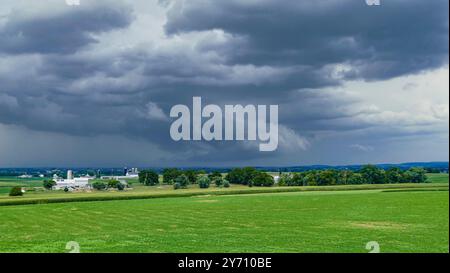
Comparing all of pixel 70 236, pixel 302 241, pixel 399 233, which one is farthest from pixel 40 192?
pixel 399 233

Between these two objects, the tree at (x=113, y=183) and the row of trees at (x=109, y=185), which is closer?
the row of trees at (x=109, y=185)

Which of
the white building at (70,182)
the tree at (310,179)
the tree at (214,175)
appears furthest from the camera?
the tree at (310,179)

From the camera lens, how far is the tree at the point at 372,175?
53656 mm

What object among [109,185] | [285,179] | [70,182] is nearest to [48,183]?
[70,182]

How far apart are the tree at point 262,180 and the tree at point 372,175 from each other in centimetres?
1510

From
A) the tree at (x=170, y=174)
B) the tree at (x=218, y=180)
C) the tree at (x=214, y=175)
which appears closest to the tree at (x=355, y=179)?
the tree at (x=218, y=180)

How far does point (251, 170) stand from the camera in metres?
42.2

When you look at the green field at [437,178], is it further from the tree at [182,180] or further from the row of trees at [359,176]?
the tree at [182,180]

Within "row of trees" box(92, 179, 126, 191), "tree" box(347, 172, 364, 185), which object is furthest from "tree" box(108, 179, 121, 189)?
"tree" box(347, 172, 364, 185)

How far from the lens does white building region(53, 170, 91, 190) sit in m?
32.1

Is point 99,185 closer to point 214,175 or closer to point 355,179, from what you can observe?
point 214,175

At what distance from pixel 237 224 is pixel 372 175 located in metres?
30.1

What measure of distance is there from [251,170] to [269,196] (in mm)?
6347
